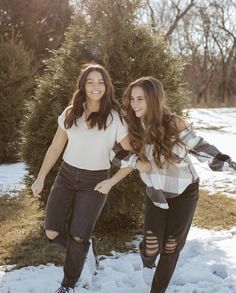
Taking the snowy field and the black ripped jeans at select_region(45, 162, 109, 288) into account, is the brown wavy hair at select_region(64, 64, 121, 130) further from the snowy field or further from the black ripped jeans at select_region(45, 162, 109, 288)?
the snowy field

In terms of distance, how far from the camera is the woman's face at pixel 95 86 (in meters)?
3.59

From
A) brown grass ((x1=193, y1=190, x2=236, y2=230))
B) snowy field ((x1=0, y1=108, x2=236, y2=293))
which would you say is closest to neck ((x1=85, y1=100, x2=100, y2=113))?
snowy field ((x1=0, y1=108, x2=236, y2=293))

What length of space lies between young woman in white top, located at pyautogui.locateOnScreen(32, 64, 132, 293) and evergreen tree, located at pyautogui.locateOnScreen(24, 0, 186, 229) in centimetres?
163

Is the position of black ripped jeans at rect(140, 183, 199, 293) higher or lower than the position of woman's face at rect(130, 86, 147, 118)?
lower

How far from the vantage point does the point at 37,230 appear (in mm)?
5969

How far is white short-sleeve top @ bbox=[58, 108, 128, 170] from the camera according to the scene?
3.61m

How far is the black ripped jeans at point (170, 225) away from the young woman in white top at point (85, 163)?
47 cm

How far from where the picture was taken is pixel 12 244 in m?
5.45

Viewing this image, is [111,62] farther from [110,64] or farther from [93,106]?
[93,106]

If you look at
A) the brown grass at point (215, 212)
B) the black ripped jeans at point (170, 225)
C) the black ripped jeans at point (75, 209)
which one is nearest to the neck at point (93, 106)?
the black ripped jeans at point (75, 209)

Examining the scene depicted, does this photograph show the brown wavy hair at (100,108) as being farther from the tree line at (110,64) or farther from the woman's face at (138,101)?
the tree line at (110,64)

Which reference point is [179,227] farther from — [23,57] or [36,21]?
[36,21]

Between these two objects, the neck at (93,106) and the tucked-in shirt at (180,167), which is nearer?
the tucked-in shirt at (180,167)

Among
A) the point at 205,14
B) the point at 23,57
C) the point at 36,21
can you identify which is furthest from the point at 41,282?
the point at 205,14
